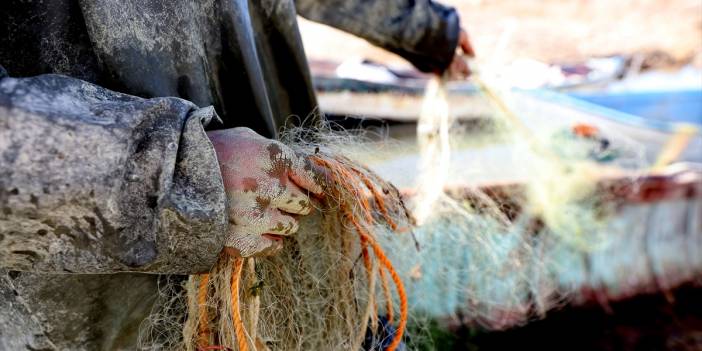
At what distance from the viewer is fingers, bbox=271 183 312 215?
0.77m

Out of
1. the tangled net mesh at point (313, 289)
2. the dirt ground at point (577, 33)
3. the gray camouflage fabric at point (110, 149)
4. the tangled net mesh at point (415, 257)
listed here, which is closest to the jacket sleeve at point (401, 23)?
the tangled net mesh at point (415, 257)

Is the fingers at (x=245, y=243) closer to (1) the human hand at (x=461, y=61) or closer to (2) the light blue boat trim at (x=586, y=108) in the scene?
(1) the human hand at (x=461, y=61)

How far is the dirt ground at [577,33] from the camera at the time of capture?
432 centimetres

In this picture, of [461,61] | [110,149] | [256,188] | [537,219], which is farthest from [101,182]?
[537,219]

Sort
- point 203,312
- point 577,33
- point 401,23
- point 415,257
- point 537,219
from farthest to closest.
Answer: point 577,33 < point 537,219 < point 401,23 < point 415,257 < point 203,312

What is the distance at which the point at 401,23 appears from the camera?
1599mm

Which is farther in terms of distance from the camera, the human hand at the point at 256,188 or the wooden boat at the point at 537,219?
the wooden boat at the point at 537,219

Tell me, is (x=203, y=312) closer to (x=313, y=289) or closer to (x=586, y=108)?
(x=313, y=289)

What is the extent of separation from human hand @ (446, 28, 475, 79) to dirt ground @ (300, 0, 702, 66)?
2.23m

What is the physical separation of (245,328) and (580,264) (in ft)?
5.06

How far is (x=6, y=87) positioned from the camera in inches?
25.1

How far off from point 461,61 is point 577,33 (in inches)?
134

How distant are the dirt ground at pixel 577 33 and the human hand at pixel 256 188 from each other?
11.0ft

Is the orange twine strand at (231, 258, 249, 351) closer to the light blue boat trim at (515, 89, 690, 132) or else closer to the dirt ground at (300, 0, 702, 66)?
the light blue boat trim at (515, 89, 690, 132)
